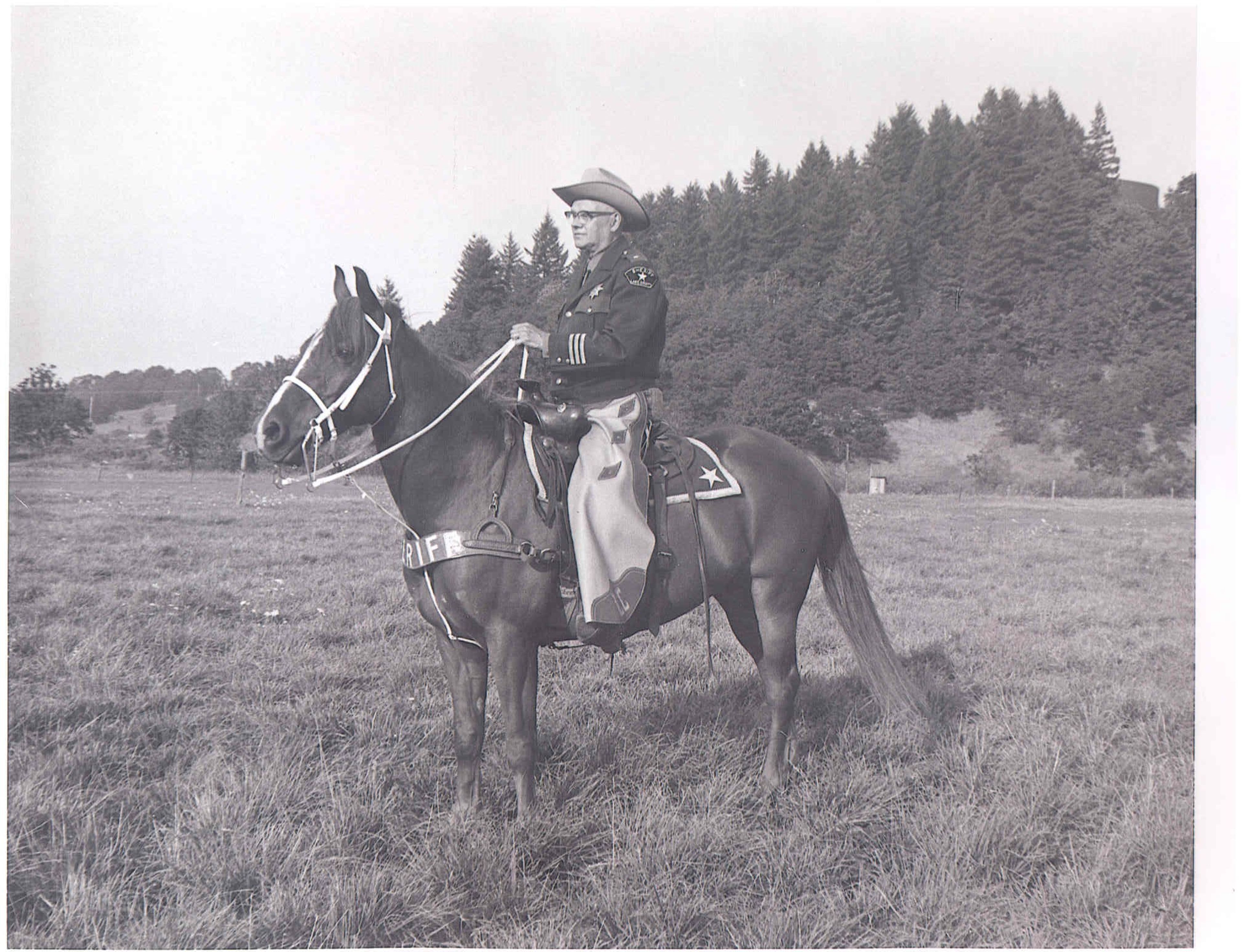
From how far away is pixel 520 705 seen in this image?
3637mm

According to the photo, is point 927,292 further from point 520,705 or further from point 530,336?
point 520,705

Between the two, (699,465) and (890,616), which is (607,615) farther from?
(890,616)

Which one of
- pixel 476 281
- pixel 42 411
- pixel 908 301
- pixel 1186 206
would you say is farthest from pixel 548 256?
pixel 908 301

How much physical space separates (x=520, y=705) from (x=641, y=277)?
2254 millimetres

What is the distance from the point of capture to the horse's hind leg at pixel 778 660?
4379 mm

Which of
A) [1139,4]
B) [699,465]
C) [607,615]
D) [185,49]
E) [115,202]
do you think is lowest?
[607,615]

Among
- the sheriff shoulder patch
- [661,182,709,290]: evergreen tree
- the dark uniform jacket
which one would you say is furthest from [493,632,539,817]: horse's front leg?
[661,182,709,290]: evergreen tree

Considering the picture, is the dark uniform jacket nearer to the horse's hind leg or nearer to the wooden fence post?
the horse's hind leg

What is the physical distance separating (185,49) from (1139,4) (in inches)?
237

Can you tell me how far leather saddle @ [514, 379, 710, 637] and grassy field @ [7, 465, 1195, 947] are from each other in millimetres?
1068

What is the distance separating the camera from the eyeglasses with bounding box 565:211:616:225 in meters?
3.88

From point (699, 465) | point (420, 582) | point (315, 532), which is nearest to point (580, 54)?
point (699, 465)

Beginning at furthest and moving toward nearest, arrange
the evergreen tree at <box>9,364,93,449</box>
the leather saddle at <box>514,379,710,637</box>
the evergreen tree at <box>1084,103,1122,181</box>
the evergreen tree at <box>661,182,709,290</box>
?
the evergreen tree at <box>661,182,709,290</box> < the evergreen tree at <box>1084,103,1122,181</box> < the evergreen tree at <box>9,364,93,449</box> < the leather saddle at <box>514,379,710,637</box>

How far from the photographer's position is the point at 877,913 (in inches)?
129
